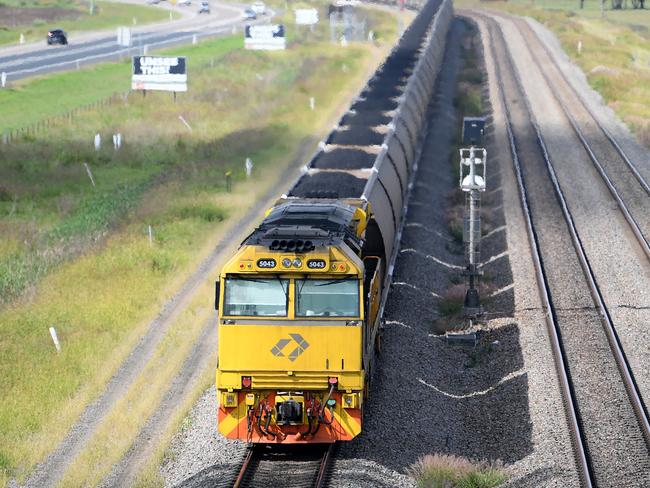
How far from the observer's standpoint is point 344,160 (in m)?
27.7

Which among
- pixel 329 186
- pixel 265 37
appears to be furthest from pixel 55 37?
pixel 329 186

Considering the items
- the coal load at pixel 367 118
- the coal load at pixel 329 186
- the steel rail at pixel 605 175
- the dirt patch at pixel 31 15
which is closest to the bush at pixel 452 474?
the coal load at pixel 329 186

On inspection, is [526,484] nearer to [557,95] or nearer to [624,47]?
[557,95]

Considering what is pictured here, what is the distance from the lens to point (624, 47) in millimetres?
87938

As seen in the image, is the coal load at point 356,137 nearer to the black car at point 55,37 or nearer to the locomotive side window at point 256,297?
the locomotive side window at point 256,297

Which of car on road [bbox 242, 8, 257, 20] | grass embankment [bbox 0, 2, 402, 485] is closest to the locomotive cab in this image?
grass embankment [bbox 0, 2, 402, 485]

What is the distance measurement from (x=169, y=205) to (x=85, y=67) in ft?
137

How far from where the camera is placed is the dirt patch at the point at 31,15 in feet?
364

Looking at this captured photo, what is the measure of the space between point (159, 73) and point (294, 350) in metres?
41.3

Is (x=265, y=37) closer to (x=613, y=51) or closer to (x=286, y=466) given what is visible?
(x=613, y=51)

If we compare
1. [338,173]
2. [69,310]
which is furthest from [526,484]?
[69,310]

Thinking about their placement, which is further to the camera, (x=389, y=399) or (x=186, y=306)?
(x=186, y=306)

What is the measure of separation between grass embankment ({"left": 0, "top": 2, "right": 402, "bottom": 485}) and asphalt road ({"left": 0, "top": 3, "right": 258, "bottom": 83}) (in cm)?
816

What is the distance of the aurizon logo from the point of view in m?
16.9
